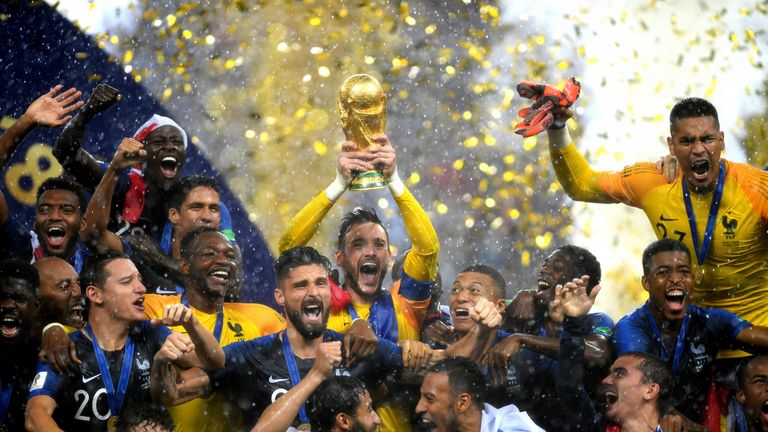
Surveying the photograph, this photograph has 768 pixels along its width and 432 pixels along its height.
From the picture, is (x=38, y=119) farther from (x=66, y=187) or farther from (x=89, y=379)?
(x=89, y=379)

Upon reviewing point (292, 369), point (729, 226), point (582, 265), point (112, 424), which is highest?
point (729, 226)

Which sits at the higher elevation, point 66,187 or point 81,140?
point 81,140

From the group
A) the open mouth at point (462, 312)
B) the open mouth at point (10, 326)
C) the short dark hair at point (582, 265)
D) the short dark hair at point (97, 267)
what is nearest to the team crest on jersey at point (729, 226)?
the short dark hair at point (582, 265)

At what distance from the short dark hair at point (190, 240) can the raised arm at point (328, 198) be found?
348mm

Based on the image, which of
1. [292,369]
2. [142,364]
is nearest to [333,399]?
[292,369]

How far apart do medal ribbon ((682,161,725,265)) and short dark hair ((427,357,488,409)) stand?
49.3 inches

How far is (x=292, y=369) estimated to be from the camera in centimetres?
567

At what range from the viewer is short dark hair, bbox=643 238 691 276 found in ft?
19.7

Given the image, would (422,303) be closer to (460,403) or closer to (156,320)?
(460,403)

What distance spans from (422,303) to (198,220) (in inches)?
46.9

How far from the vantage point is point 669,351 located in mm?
5922

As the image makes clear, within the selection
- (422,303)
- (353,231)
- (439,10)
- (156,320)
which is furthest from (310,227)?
(439,10)

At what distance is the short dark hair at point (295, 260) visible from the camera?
233 inches

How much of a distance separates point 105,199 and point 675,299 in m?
2.66
